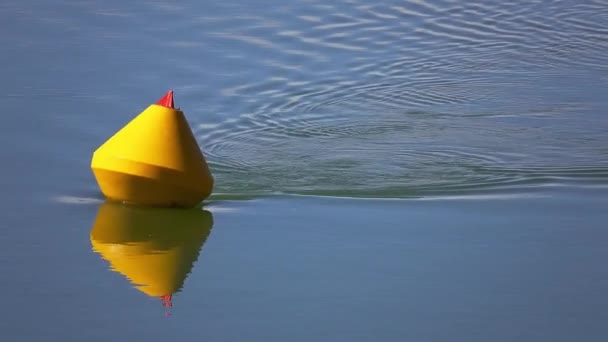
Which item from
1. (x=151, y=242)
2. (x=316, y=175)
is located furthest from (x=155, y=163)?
(x=316, y=175)

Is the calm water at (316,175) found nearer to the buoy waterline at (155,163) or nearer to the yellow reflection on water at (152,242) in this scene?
the yellow reflection on water at (152,242)

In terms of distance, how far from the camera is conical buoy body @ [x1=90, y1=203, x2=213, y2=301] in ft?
24.7

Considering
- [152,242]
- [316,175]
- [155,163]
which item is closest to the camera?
[152,242]

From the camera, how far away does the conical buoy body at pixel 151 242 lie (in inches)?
296

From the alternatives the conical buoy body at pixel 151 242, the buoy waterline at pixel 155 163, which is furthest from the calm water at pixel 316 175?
the buoy waterline at pixel 155 163

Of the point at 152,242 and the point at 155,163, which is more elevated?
the point at 155,163

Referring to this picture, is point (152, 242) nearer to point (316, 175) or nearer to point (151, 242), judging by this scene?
point (151, 242)

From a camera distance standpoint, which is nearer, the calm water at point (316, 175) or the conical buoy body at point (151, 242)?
the calm water at point (316, 175)

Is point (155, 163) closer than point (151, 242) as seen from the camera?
No

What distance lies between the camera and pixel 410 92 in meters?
13.0

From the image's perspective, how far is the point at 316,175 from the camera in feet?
32.4

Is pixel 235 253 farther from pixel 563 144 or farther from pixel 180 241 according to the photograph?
pixel 563 144

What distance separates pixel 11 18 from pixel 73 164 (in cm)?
621

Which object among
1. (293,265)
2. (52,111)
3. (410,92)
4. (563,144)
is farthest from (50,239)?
→ (410,92)
